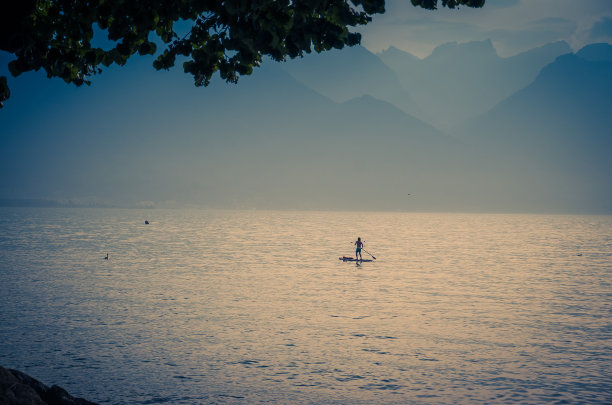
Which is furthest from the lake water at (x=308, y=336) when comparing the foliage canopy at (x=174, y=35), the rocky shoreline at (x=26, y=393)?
the foliage canopy at (x=174, y=35)

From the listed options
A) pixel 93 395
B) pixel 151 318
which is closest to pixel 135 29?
pixel 93 395

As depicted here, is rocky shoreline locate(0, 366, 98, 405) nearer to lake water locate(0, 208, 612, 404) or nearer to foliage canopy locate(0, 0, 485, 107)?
lake water locate(0, 208, 612, 404)

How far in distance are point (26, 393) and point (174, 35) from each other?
8070 millimetres

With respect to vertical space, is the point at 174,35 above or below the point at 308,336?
above

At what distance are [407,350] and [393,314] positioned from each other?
6.62 metres

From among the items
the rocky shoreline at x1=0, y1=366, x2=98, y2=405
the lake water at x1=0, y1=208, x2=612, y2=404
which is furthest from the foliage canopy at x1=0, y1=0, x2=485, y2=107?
the lake water at x1=0, y1=208, x2=612, y2=404

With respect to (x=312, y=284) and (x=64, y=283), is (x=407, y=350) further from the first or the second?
(x=64, y=283)

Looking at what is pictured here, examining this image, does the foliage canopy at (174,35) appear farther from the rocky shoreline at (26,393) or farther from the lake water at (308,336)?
the lake water at (308,336)

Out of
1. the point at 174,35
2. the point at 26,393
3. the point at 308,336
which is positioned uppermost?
the point at 174,35

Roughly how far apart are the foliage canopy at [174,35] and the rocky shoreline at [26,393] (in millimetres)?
5716

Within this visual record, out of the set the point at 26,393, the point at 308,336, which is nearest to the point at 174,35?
the point at 26,393

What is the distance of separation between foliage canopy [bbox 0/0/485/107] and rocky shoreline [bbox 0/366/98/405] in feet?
18.8

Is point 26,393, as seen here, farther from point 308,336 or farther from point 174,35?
point 308,336

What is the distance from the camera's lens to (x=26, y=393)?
1057cm
